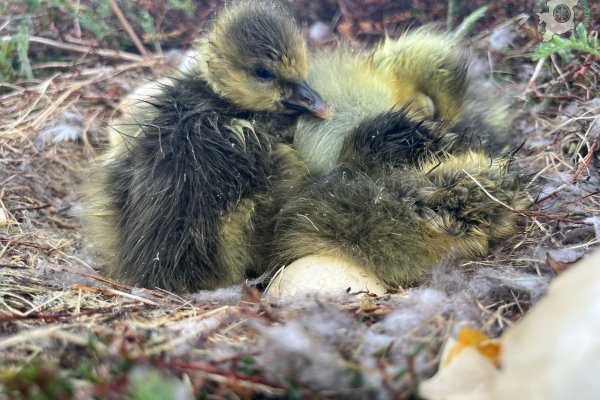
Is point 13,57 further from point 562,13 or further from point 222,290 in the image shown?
point 562,13

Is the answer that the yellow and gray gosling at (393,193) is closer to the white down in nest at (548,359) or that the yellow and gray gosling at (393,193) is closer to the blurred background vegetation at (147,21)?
the white down in nest at (548,359)

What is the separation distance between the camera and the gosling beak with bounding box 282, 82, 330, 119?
2.10 m

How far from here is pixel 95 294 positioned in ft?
6.32

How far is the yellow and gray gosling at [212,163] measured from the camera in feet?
6.30

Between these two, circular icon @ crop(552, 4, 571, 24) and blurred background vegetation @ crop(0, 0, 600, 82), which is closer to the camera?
circular icon @ crop(552, 4, 571, 24)

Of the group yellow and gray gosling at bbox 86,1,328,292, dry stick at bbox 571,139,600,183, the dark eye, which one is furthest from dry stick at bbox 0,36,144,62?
dry stick at bbox 571,139,600,183

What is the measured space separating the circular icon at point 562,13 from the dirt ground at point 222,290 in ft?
0.39

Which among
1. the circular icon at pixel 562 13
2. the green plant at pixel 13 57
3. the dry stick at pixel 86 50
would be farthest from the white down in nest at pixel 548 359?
the green plant at pixel 13 57

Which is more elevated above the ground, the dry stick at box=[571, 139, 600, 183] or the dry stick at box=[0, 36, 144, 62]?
the dry stick at box=[0, 36, 144, 62]

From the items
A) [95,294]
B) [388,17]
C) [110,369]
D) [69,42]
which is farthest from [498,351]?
[69,42]

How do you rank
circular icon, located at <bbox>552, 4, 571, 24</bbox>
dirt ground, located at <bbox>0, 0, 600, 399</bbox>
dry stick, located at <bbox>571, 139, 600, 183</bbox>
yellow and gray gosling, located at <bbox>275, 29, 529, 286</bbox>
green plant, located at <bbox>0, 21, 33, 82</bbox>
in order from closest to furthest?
dirt ground, located at <bbox>0, 0, 600, 399</bbox> → yellow and gray gosling, located at <bbox>275, 29, 529, 286</bbox> → dry stick, located at <bbox>571, 139, 600, 183</bbox> → circular icon, located at <bbox>552, 4, 571, 24</bbox> → green plant, located at <bbox>0, 21, 33, 82</bbox>

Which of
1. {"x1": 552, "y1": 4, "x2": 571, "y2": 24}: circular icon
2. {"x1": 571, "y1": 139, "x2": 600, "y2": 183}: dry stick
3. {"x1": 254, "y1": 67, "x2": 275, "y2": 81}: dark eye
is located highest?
{"x1": 254, "y1": 67, "x2": 275, "y2": 81}: dark eye

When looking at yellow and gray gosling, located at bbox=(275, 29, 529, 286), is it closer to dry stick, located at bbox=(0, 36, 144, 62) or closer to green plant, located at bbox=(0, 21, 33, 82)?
dry stick, located at bbox=(0, 36, 144, 62)

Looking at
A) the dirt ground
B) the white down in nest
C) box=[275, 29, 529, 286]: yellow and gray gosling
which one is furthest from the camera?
box=[275, 29, 529, 286]: yellow and gray gosling
